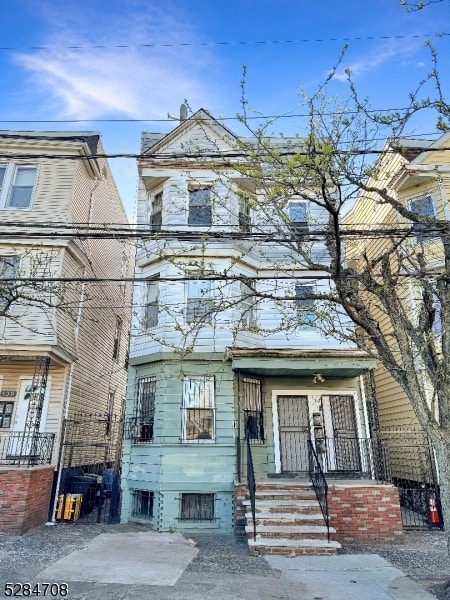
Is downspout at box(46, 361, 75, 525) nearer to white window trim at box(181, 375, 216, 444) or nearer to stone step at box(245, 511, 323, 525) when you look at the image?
white window trim at box(181, 375, 216, 444)

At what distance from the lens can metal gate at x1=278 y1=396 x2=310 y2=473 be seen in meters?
11.2

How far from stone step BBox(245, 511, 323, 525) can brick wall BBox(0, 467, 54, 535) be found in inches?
194

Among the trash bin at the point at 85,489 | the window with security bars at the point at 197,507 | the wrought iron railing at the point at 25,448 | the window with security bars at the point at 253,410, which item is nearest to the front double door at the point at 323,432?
the window with security bars at the point at 253,410

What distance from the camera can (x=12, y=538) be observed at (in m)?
8.83

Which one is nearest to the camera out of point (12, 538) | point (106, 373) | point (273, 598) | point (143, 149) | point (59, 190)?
point (273, 598)

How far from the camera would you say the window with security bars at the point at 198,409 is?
10.8 meters

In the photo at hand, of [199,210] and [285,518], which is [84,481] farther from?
[199,210]

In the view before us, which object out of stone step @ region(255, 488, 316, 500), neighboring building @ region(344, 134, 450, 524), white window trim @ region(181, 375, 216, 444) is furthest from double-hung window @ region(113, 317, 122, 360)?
stone step @ region(255, 488, 316, 500)

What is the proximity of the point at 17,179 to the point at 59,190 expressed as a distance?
4.76ft

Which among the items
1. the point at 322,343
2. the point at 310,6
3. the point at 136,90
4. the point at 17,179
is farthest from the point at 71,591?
the point at 17,179

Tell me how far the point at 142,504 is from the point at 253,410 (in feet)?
12.1

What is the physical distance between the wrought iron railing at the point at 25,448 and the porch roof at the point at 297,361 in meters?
5.51

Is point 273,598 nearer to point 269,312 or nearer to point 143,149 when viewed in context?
point 269,312

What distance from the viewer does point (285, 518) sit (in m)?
8.31
